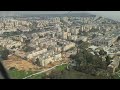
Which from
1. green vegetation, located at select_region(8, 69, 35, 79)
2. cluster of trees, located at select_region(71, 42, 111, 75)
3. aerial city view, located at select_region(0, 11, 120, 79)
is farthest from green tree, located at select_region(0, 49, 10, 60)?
cluster of trees, located at select_region(71, 42, 111, 75)

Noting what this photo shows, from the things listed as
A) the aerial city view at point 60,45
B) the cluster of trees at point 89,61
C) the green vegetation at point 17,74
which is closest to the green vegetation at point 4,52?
the aerial city view at point 60,45

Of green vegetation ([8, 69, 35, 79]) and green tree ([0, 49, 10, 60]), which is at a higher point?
green tree ([0, 49, 10, 60])

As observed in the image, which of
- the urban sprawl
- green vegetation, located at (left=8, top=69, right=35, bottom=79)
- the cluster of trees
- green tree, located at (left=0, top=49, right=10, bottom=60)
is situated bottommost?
green vegetation, located at (left=8, top=69, right=35, bottom=79)

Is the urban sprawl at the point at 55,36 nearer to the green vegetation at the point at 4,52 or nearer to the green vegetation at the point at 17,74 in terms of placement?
the green vegetation at the point at 4,52

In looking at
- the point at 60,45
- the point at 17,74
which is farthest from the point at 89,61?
the point at 17,74

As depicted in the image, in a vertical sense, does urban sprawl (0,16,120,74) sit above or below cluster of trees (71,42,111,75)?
above

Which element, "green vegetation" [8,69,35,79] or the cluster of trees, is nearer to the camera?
"green vegetation" [8,69,35,79]

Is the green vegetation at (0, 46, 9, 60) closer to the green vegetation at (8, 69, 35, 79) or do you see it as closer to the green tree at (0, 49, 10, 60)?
the green tree at (0, 49, 10, 60)
